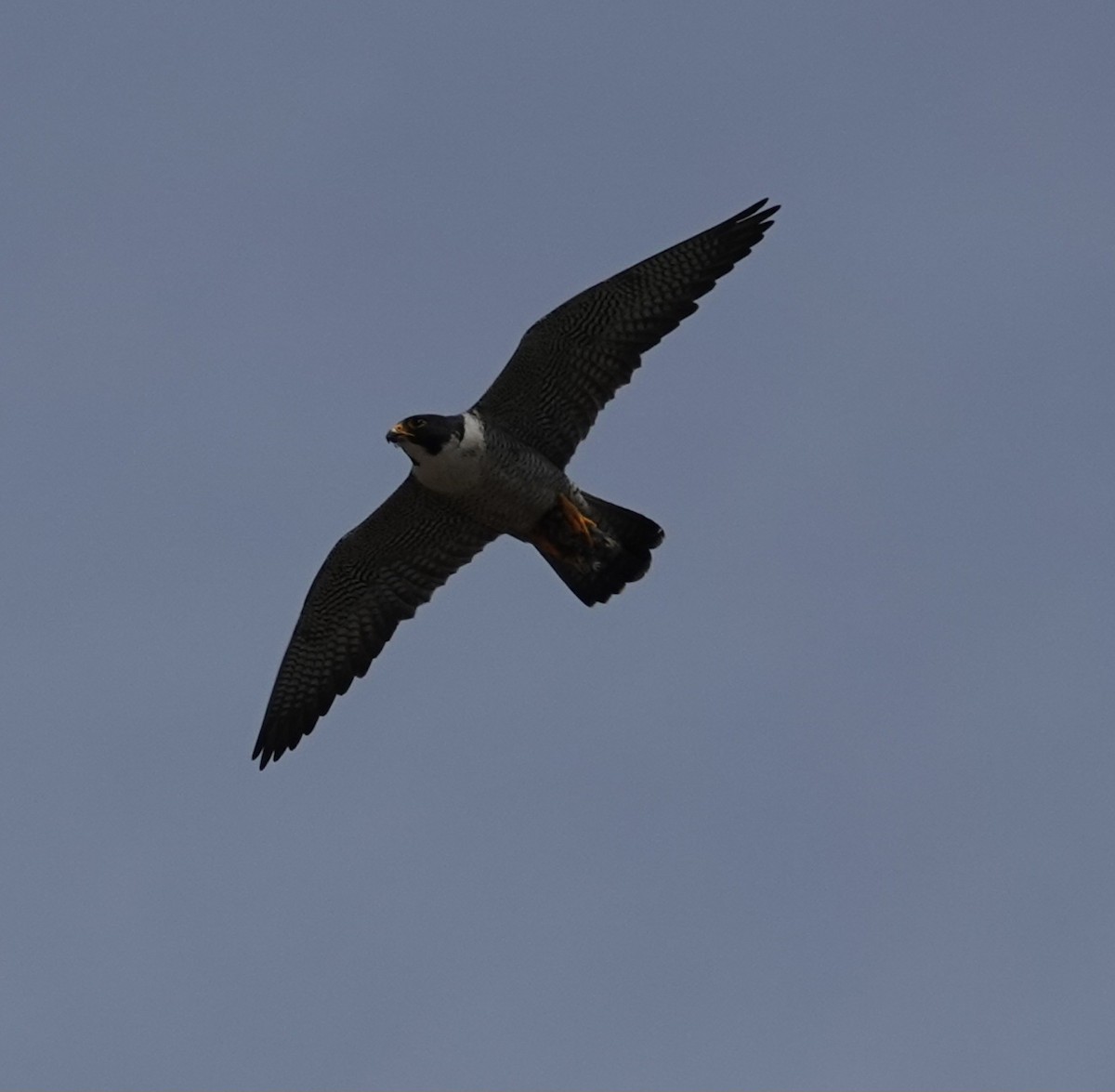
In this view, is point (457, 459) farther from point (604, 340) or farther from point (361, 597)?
point (361, 597)

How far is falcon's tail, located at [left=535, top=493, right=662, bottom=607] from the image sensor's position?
1950 cm

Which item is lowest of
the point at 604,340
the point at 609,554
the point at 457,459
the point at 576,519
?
the point at 609,554

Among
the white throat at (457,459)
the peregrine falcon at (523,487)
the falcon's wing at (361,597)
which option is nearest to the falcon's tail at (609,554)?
the peregrine falcon at (523,487)

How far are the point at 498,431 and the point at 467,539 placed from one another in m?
1.34

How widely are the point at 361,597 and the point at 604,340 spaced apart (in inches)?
122

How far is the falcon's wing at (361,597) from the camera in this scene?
1966cm

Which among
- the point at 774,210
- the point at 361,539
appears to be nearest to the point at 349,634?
the point at 361,539

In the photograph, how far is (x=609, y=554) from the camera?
1961 centimetres

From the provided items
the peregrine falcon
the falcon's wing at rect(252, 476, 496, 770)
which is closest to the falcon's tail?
the peregrine falcon

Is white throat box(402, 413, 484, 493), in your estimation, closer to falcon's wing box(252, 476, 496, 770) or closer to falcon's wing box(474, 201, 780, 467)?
falcon's wing box(474, 201, 780, 467)

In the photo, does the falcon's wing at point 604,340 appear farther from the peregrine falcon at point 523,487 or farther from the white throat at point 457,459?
the white throat at point 457,459

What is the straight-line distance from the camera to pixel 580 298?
18.7m

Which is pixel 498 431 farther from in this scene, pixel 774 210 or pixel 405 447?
pixel 774 210

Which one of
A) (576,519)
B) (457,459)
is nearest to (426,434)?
(457,459)
